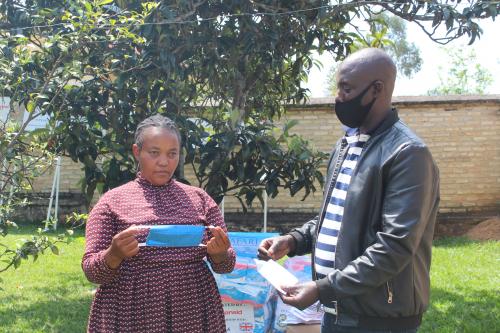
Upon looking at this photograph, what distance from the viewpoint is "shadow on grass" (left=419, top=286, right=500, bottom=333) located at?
4742 millimetres

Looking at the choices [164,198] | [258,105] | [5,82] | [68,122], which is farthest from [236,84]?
[164,198]

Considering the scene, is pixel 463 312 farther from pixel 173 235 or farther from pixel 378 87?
pixel 173 235

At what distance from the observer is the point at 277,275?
2.09 metres

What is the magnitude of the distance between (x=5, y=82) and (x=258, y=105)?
8.19 feet

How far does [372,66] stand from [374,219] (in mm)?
516

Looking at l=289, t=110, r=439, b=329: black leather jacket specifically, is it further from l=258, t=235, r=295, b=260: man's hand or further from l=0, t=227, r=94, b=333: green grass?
l=0, t=227, r=94, b=333: green grass

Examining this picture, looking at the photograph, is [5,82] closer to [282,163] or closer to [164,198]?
[164,198]

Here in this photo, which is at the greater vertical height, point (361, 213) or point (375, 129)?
point (375, 129)

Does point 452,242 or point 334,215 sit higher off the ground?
point 334,215

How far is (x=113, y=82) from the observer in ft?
13.0

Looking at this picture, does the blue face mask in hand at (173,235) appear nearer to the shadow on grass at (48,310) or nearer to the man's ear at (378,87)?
the man's ear at (378,87)

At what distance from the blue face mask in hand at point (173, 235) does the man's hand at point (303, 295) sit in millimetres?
416

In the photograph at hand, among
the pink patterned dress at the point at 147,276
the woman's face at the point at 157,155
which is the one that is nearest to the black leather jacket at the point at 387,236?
the pink patterned dress at the point at 147,276

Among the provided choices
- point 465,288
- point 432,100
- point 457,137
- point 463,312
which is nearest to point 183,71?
point 463,312
